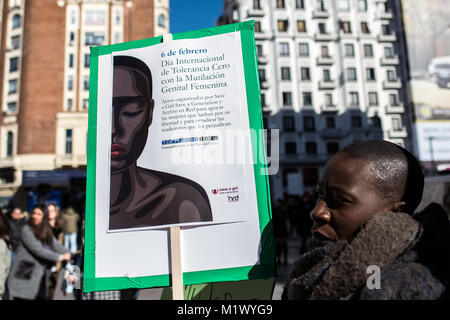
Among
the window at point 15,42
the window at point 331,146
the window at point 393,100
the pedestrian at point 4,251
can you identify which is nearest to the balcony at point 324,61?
the window at point 393,100

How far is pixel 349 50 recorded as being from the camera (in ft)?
122

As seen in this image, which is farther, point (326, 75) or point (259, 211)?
point (326, 75)

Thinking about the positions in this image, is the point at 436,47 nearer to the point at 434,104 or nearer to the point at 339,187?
the point at 434,104

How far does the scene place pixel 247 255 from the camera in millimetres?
1775

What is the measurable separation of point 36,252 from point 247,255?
3691 mm

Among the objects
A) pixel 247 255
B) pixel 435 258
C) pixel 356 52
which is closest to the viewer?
pixel 435 258

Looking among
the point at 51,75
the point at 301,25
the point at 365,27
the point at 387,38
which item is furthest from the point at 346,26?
the point at 51,75

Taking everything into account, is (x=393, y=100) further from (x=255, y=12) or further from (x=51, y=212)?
(x=51, y=212)

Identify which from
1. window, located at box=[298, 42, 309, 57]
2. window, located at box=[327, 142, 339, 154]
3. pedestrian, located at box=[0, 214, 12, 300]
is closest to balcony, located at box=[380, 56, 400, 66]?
window, located at box=[298, 42, 309, 57]

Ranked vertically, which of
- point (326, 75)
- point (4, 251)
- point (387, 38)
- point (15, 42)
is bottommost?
point (4, 251)

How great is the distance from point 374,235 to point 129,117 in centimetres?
137

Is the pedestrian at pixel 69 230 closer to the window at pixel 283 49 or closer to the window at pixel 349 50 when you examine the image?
the window at pixel 283 49

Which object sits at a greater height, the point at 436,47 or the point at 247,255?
the point at 436,47
